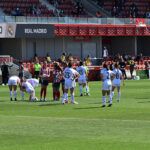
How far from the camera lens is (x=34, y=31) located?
57.9 metres

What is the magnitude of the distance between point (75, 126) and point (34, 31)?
37701 millimetres

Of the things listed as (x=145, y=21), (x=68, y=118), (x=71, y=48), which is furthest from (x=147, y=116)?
(x=145, y=21)

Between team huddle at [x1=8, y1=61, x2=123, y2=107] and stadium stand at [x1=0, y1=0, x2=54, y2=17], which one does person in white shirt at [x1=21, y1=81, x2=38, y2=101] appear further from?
stadium stand at [x1=0, y1=0, x2=54, y2=17]

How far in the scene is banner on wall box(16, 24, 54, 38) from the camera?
186 ft

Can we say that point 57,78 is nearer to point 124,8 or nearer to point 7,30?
point 7,30

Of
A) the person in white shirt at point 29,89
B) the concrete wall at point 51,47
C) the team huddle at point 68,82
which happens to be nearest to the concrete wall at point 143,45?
the concrete wall at point 51,47

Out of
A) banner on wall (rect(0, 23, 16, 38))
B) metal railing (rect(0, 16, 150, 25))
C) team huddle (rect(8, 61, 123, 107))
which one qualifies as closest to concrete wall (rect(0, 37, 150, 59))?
metal railing (rect(0, 16, 150, 25))

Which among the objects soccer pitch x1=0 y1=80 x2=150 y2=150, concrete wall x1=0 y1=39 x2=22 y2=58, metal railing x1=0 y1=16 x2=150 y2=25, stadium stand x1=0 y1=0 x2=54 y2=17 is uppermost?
stadium stand x1=0 y1=0 x2=54 y2=17

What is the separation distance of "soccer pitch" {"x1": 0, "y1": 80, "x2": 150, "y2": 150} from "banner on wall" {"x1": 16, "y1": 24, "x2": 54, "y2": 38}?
26.0 m

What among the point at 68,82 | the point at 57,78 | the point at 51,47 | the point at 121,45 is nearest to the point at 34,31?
the point at 51,47

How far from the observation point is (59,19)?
6072cm

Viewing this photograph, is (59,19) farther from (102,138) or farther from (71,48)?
(102,138)

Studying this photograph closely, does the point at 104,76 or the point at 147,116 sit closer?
the point at 147,116

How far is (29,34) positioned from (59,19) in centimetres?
413
